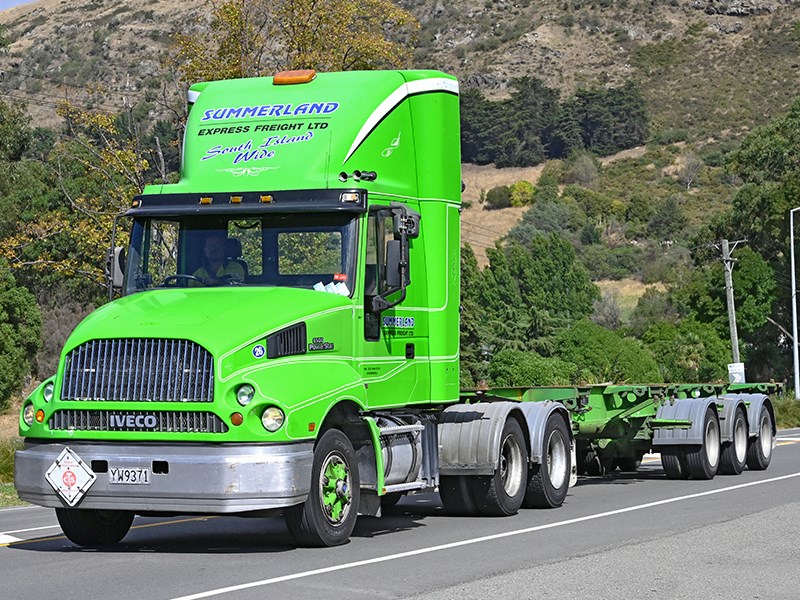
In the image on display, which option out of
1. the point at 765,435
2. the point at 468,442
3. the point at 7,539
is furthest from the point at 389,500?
the point at 765,435

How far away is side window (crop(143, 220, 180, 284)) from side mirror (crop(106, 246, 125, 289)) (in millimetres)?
221

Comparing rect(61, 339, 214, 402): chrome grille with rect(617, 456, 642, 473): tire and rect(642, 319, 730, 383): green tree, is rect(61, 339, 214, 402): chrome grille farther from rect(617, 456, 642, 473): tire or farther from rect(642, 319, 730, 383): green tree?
rect(642, 319, 730, 383): green tree

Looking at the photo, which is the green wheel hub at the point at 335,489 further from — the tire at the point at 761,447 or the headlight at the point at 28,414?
the tire at the point at 761,447

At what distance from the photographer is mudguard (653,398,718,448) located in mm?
20312

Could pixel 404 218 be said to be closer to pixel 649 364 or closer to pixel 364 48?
pixel 364 48

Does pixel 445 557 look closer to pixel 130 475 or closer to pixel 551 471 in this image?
pixel 130 475

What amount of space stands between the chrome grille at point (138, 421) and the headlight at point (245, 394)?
0.23 metres

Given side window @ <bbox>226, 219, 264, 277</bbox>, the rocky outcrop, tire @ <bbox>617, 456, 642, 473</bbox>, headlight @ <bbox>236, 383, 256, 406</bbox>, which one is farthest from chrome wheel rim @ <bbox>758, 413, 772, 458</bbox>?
the rocky outcrop

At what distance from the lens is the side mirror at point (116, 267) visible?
13109 millimetres

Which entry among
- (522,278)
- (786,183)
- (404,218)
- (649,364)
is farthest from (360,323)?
(522,278)

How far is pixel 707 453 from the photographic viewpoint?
815 inches

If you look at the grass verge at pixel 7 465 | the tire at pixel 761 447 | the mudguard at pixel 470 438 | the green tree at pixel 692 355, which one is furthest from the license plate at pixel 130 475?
the green tree at pixel 692 355

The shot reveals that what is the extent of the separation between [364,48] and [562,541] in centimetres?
2090

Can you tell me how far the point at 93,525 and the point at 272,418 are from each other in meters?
2.26
